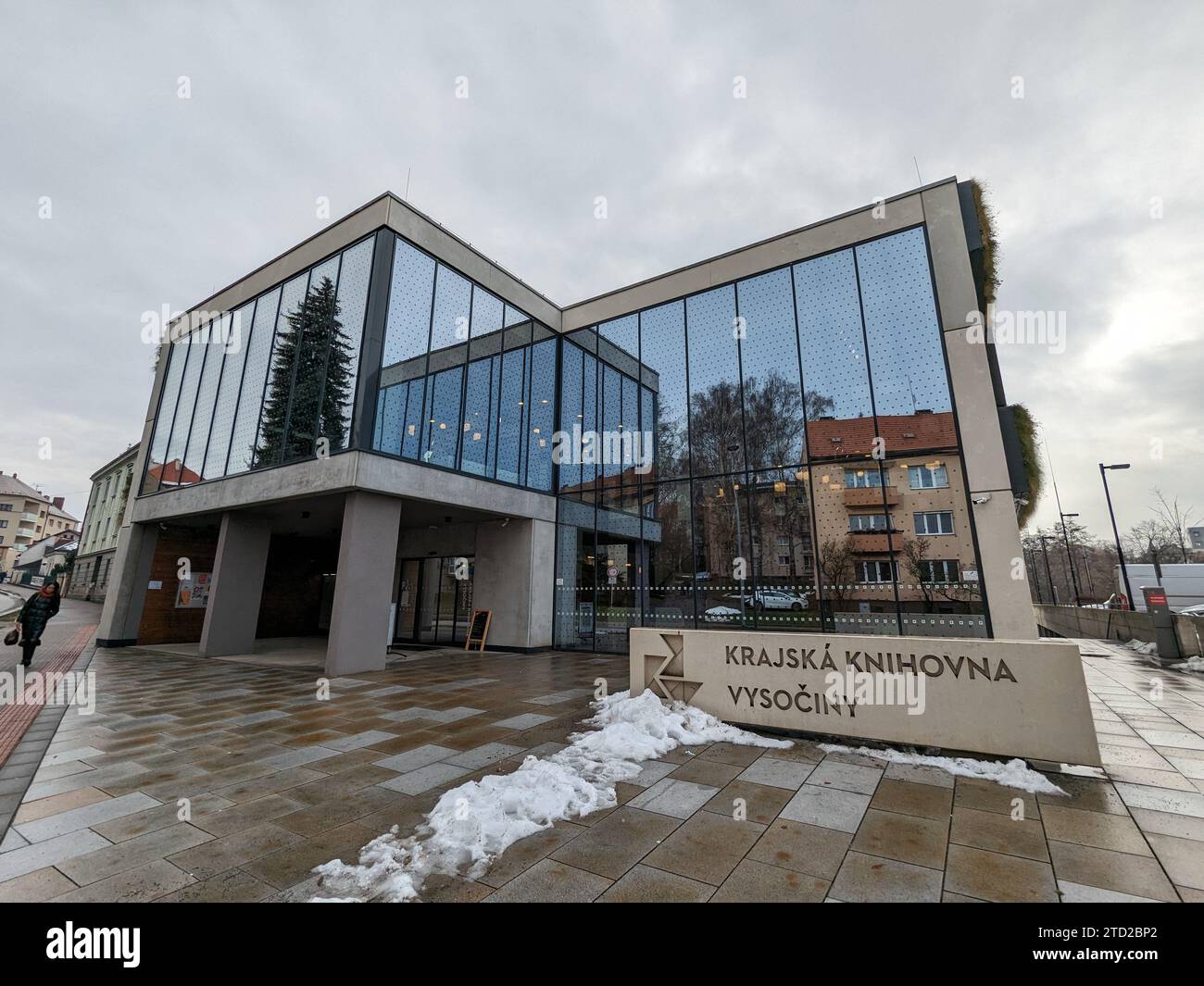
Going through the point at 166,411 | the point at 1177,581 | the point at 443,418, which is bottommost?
the point at 1177,581

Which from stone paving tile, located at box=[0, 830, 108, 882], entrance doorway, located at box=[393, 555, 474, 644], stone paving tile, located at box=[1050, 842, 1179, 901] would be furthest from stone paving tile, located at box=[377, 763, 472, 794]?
entrance doorway, located at box=[393, 555, 474, 644]

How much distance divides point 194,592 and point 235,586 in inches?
231

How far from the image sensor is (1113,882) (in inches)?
113

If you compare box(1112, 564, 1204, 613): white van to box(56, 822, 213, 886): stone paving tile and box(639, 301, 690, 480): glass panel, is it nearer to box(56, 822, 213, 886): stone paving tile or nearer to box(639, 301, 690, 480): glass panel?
box(639, 301, 690, 480): glass panel

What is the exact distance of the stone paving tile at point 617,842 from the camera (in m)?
3.16

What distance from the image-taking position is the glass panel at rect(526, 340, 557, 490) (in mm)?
15594

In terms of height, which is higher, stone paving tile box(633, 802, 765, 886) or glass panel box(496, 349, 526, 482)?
glass panel box(496, 349, 526, 482)

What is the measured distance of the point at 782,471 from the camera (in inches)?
471

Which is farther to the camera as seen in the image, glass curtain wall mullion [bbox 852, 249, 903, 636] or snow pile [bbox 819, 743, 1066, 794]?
glass curtain wall mullion [bbox 852, 249, 903, 636]

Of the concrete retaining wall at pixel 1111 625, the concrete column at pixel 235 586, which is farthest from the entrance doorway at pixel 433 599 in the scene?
the concrete retaining wall at pixel 1111 625

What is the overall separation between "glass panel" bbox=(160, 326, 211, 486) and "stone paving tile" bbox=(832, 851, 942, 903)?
19.2m

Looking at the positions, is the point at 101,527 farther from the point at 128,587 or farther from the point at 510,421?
the point at 510,421

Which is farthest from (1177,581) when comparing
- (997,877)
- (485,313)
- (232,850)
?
(232,850)

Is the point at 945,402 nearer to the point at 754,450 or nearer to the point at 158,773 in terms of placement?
the point at 754,450
